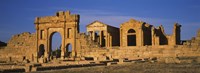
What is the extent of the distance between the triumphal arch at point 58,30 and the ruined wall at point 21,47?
109 centimetres

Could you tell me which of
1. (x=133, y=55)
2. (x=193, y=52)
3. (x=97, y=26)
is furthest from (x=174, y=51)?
(x=97, y=26)

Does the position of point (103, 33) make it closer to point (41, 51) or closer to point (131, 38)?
point (131, 38)

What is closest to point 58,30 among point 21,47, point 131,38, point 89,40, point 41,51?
point 41,51

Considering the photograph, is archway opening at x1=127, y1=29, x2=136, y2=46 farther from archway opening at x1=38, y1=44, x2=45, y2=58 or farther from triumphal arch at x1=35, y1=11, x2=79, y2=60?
archway opening at x1=38, y1=44, x2=45, y2=58

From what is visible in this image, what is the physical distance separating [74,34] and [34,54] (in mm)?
A: 6306

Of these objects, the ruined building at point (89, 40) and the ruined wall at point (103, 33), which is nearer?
the ruined building at point (89, 40)

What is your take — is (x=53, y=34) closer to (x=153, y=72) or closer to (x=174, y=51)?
(x=174, y=51)

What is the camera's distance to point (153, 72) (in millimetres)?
14430

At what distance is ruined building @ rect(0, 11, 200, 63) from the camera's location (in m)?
36.8

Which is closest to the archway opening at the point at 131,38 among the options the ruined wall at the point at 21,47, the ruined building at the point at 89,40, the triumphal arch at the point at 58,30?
the ruined building at the point at 89,40

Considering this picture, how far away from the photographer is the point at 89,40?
3931 centimetres

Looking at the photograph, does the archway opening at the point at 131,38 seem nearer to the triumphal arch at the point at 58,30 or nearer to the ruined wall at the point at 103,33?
the ruined wall at the point at 103,33

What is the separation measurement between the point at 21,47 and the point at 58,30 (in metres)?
5.90

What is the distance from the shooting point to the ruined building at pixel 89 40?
121 feet
